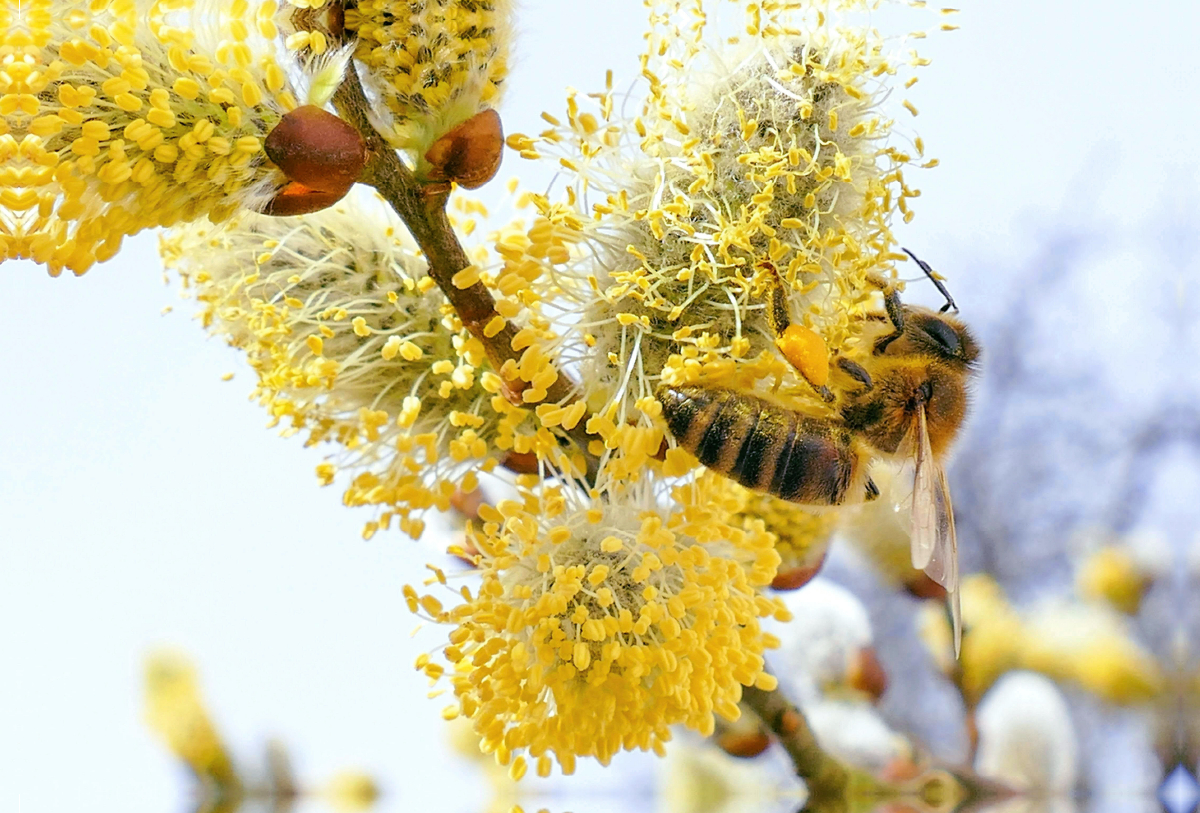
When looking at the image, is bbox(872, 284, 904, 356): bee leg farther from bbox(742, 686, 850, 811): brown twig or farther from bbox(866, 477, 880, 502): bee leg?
bbox(742, 686, 850, 811): brown twig

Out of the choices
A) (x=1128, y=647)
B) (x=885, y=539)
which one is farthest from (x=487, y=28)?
(x=1128, y=647)

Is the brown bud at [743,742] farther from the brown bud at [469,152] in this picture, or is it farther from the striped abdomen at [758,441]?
the brown bud at [469,152]

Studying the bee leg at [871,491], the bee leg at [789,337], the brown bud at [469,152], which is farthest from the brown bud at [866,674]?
the brown bud at [469,152]

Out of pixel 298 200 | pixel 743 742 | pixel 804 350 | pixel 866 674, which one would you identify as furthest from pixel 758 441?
pixel 866 674

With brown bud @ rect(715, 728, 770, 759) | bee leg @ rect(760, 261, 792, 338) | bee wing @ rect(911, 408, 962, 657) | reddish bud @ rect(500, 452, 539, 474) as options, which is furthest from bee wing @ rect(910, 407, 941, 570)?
brown bud @ rect(715, 728, 770, 759)

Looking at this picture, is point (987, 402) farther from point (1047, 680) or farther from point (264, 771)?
point (264, 771)

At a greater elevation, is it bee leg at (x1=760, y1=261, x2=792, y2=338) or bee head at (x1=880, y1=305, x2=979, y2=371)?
bee leg at (x1=760, y1=261, x2=792, y2=338)
